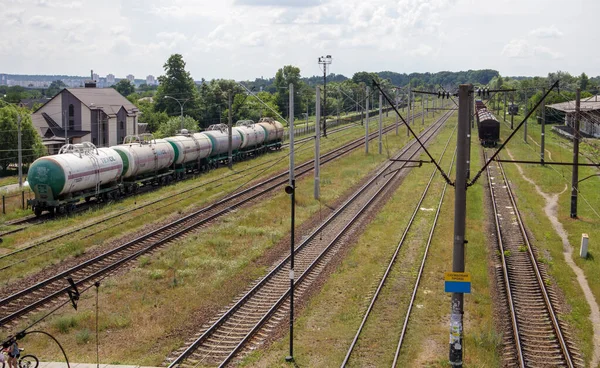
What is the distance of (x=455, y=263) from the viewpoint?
637 inches

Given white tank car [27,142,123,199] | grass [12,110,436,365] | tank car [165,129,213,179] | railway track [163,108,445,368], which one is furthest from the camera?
tank car [165,129,213,179]

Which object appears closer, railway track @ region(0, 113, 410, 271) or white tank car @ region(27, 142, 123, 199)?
railway track @ region(0, 113, 410, 271)

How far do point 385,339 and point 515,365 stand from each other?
375cm

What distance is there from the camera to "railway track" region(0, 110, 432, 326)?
2128cm

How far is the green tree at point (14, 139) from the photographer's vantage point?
60750 millimetres

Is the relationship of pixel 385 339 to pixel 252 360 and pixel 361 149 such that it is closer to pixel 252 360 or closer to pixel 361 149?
pixel 252 360

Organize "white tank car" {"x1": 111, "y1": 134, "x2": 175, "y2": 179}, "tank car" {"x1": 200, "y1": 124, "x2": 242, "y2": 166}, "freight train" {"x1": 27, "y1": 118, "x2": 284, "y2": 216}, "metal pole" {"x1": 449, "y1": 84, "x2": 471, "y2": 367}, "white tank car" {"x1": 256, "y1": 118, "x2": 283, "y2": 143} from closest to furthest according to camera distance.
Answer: "metal pole" {"x1": 449, "y1": 84, "x2": 471, "y2": 367}, "freight train" {"x1": 27, "y1": 118, "x2": 284, "y2": 216}, "white tank car" {"x1": 111, "y1": 134, "x2": 175, "y2": 179}, "tank car" {"x1": 200, "y1": 124, "x2": 242, "y2": 166}, "white tank car" {"x1": 256, "y1": 118, "x2": 283, "y2": 143}

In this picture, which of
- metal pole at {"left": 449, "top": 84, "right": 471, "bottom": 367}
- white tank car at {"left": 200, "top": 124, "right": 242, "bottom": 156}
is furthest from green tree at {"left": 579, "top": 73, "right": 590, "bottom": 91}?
metal pole at {"left": 449, "top": 84, "right": 471, "bottom": 367}

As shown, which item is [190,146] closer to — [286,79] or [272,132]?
[272,132]

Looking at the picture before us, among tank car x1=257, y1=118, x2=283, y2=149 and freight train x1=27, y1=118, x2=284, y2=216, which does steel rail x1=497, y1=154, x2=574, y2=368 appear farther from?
tank car x1=257, y1=118, x2=283, y2=149

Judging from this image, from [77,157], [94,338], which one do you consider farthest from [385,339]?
[77,157]

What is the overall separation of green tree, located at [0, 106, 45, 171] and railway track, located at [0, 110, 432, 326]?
29.1 metres

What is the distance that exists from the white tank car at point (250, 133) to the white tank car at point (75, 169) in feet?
74.6

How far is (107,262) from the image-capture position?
26344 millimetres
